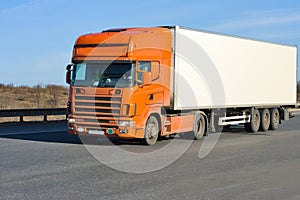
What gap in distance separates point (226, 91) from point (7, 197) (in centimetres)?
1142

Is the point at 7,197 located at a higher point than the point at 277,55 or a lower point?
lower

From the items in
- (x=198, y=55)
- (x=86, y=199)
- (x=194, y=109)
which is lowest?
(x=86, y=199)

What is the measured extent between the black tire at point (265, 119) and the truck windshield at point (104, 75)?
8626 mm

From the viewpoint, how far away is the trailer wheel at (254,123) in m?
20.2

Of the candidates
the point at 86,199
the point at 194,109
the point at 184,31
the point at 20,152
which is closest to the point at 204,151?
the point at 194,109

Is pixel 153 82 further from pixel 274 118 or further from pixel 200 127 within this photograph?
pixel 274 118

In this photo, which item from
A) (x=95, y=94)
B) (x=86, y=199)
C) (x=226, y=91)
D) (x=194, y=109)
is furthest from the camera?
(x=226, y=91)

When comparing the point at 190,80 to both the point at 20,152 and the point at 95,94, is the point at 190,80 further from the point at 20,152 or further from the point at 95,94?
the point at 20,152

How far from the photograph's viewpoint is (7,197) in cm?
788

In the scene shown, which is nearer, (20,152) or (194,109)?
(20,152)

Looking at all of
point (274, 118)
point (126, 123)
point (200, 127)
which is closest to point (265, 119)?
point (274, 118)

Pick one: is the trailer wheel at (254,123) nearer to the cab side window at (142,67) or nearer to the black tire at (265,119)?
the black tire at (265,119)

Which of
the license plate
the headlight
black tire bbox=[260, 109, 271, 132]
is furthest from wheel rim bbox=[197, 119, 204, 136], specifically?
black tire bbox=[260, 109, 271, 132]

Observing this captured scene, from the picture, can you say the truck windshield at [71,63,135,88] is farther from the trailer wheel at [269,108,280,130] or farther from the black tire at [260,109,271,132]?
the trailer wheel at [269,108,280,130]
